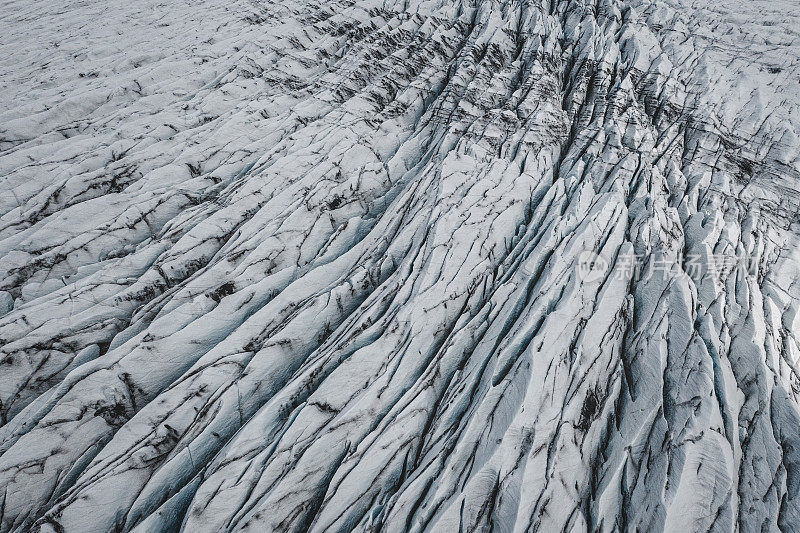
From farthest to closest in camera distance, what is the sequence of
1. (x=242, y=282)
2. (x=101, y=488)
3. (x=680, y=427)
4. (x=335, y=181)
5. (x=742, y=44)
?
(x=742, y=44) < (x=335, y=181) < (x=242, y=282) < (x=680, y=427) < (x=101, y=488)

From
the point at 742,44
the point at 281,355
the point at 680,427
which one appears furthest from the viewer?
the point at 742,44

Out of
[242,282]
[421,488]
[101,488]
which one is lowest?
[101,488]

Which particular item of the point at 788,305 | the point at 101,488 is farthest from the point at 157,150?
the point at 788,305

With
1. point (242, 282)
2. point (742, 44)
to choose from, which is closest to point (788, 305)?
point (242, 282)

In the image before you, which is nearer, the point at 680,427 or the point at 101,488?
the point at 101,488

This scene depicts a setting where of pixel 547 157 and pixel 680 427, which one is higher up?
pixel 547 157

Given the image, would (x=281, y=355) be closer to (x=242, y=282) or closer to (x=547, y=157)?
(x=242, y=282)

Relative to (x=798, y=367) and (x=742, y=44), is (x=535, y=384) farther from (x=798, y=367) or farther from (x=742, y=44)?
(x=742, y=44)
